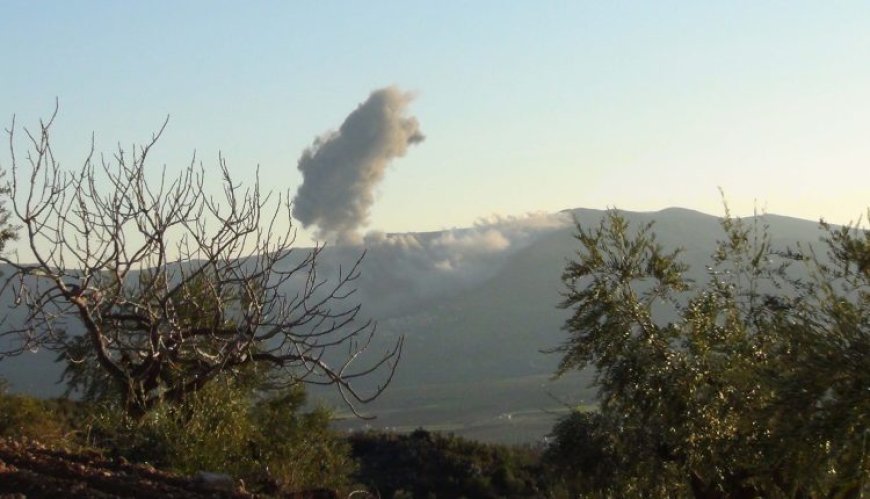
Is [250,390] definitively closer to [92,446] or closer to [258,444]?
[258,444]

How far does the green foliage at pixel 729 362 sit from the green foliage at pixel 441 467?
22.6 meters

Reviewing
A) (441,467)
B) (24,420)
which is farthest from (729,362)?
(441,467)

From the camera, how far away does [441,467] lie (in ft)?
180

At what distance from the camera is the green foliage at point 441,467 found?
49.1 m

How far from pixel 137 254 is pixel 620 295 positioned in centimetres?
1030

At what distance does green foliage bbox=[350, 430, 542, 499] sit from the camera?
49.1 m

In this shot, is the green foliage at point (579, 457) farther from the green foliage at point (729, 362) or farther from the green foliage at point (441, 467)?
the green foliage at point (441, 467)

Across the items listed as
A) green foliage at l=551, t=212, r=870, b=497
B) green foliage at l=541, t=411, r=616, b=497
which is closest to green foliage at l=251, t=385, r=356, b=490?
green foliage at l=541, t=411, r=616, b=497

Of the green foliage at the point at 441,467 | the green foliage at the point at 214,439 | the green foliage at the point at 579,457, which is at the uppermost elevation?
the green foliage at the point at 214,439

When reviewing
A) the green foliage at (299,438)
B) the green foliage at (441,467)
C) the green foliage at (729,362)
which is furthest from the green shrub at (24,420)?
the green foliage at (441,467)

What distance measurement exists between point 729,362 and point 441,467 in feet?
124

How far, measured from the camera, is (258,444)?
2841cm

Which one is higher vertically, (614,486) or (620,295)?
(620,295)

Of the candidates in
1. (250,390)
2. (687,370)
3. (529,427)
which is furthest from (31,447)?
(529,427)
